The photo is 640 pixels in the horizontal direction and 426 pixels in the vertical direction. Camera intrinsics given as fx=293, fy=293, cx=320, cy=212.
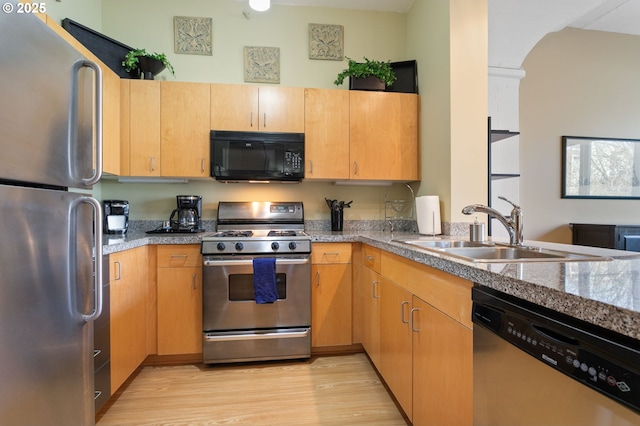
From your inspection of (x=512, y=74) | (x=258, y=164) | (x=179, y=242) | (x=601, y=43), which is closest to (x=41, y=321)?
(x=179, y=242)

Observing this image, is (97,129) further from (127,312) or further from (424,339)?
(424,339)

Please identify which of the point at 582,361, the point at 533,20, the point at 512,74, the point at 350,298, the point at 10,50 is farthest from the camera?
the point at 512,74

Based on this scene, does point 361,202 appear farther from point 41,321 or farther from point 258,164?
point 41,321

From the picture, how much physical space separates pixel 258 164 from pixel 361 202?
1.09 m

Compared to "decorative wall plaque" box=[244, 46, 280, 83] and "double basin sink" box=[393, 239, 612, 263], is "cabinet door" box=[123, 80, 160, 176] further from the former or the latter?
"double basin sink" box=[393, 239, 612, 263]

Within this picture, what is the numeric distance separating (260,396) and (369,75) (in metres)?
2.59

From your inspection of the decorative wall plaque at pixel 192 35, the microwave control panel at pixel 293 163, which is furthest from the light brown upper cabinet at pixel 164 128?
the microwave control panel at pixel 293 163

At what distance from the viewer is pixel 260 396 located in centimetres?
182

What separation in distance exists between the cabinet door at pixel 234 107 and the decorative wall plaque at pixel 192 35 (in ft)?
2.04

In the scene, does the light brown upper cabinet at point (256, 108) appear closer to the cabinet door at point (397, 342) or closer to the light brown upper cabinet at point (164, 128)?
the light brown upper cabinet at point (164, 128)

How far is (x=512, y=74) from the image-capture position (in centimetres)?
284

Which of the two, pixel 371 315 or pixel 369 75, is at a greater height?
pixel 369 75

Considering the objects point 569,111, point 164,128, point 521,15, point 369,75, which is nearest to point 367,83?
point 369,75

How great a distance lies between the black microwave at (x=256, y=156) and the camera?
241cm
